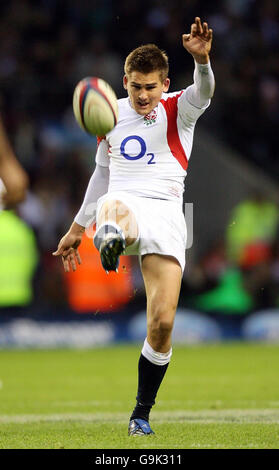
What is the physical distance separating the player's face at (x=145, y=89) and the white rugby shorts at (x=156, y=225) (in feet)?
1.77

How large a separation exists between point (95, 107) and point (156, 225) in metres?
0.77

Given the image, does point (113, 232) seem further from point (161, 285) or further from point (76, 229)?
point (76, 229)

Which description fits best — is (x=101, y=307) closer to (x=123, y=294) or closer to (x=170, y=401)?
(x=123, y=294)

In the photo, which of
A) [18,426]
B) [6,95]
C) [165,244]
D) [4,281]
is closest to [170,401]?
[18,426]

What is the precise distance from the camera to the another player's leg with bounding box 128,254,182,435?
18.4 ft

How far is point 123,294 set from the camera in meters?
12.9

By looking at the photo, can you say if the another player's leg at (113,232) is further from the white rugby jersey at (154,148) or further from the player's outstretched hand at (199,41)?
the player's outstretched hand at (199,41)

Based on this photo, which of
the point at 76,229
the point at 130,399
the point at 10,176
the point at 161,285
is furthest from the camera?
the point at 130,399

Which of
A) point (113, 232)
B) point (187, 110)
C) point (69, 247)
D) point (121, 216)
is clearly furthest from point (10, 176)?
point (69, 247)

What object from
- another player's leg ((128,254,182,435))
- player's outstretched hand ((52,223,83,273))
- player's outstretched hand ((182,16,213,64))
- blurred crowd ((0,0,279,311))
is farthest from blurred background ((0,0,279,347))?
player's outstretched hand ((182,16,213,64))

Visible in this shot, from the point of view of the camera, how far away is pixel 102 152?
619 cm

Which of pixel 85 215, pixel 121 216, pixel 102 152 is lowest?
pixel 85 215

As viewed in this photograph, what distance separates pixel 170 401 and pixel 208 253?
6.61 metres

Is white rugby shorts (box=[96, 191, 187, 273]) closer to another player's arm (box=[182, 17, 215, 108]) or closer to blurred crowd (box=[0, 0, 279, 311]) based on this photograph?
another player's arm (box=[182, 17, 215, 108])
